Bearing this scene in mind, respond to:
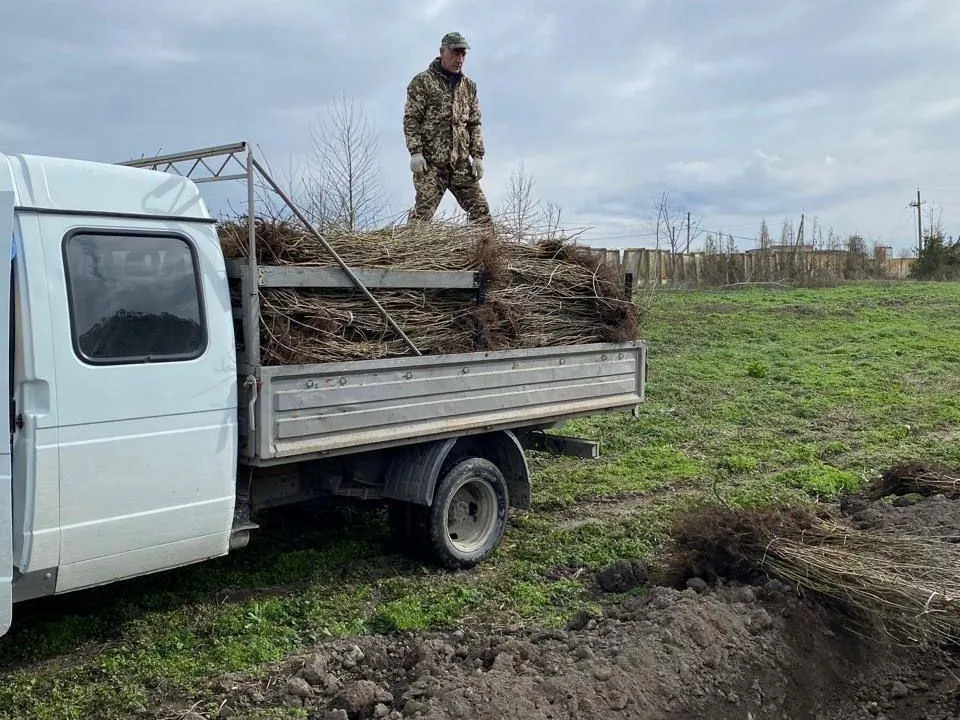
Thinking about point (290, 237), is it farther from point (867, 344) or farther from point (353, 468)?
point (867, 344)

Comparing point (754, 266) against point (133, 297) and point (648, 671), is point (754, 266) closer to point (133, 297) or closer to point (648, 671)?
point (648, 671)

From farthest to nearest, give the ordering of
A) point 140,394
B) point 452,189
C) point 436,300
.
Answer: point 452,189 < point 436,300 < point 140,394

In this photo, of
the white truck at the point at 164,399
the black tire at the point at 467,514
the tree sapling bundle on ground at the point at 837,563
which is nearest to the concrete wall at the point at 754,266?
the black tire at the point at 467,514

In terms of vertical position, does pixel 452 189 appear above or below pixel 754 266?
below

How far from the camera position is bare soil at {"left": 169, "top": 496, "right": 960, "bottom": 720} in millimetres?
3781

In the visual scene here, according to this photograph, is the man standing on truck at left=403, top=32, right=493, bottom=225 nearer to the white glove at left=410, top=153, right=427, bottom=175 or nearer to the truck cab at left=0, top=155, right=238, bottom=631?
the white glove at left=410, top=153, right=427, bottom=175

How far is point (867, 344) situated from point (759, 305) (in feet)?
17.7

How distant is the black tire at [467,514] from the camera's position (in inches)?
222

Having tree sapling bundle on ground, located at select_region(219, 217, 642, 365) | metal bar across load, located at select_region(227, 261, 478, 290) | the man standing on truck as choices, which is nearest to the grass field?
tree sapling bundle on ground, located at select_region(219, 217, 642, 365)

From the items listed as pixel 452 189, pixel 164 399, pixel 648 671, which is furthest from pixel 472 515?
pixel 452 189

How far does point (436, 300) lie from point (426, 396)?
0.69 metres

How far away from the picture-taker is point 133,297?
415cm

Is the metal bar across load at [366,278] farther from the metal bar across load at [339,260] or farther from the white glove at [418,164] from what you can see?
the white glove at [418,164]

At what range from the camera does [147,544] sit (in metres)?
4.16
